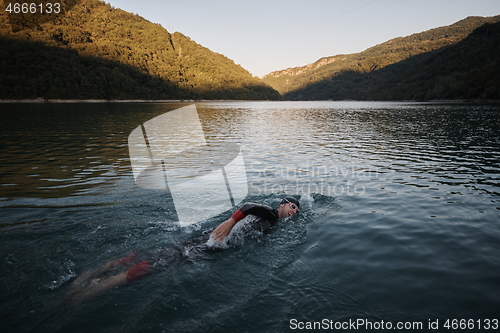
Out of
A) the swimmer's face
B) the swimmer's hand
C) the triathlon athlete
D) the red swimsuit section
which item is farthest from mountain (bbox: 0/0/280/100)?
the red swimsuit section

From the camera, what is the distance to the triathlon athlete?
454cm

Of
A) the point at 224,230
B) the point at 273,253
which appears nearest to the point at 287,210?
the point at 273,253

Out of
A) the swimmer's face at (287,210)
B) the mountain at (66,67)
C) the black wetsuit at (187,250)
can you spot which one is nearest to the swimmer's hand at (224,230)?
the black wetsuit at (187,250)

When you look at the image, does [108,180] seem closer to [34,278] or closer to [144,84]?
[34,278]

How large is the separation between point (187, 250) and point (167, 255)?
0.46 meters

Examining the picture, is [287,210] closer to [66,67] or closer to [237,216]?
[237,216]

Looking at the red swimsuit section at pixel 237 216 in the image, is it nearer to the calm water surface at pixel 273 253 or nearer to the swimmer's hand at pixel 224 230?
the swimmer's hand at pixel 224 230

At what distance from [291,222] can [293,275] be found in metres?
2.81

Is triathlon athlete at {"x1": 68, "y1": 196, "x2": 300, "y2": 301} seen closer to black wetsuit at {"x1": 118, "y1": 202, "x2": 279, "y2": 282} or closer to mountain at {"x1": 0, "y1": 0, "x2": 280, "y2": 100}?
black wetsuit at {"x1": 118, "y1": 202, "x2": 279, "y2": 282}

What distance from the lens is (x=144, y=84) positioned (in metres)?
172

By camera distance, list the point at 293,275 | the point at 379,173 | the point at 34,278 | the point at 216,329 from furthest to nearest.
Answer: the point at 379,173 < the point at 293,275 < the point at 34,278 < the point at 216,329

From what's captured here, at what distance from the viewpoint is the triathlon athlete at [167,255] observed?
14.9 ft

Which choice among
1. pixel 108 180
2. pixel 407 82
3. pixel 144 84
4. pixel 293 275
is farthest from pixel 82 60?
pixel 407 82

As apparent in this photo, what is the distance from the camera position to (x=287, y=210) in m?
7.71
